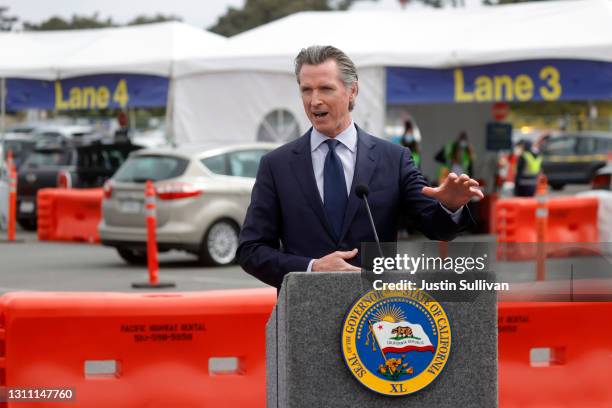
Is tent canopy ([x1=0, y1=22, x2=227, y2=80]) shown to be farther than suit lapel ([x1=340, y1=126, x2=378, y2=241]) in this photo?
Yes

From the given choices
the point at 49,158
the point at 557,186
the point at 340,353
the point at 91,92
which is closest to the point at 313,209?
the point at 340,353

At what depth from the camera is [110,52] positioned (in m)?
22.9

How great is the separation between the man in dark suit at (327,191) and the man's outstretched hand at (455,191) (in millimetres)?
102

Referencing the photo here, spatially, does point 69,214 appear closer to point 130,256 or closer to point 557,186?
point 130,256

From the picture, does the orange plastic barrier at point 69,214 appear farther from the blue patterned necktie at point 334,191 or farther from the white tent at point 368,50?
the blue patterned necktie at point 334,191

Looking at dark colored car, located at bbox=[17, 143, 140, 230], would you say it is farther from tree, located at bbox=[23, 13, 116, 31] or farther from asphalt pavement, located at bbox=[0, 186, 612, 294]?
tree, located at bbox=[23, 13, 116, 31]

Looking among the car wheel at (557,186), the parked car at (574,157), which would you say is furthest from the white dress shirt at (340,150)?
the car wheel at (557,186)

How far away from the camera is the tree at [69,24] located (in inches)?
3774

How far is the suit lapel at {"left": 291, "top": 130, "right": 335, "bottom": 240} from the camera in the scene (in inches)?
169

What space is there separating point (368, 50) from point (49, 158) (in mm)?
7521

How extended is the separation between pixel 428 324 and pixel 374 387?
238 mm

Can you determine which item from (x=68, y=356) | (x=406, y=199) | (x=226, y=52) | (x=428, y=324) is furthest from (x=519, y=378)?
(x=226, y=52)

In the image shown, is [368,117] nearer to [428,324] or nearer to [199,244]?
[199,244]

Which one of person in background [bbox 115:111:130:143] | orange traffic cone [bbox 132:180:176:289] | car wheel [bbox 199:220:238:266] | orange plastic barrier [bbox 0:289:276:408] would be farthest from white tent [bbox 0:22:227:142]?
orange plastic barrier [bbox 0:289:276:408]
